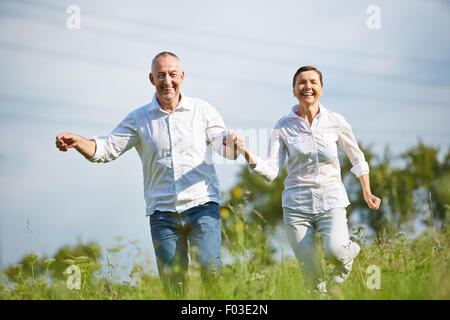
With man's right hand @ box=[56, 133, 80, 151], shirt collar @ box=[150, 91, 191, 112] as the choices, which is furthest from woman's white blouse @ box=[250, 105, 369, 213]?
man's right hand @ box=[56, 133, 80, 151]

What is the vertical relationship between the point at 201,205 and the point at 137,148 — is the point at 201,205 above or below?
below

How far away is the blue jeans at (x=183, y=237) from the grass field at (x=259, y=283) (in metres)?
0.20

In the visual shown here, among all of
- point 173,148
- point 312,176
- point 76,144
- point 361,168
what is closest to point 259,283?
point 312,176

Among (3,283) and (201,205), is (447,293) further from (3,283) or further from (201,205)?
(3,283)

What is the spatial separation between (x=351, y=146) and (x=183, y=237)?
183 centimetres

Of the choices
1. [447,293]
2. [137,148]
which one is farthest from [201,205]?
[447,293]

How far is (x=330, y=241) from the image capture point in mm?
4242

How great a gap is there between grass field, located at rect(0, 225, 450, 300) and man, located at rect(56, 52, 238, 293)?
361 millimetres

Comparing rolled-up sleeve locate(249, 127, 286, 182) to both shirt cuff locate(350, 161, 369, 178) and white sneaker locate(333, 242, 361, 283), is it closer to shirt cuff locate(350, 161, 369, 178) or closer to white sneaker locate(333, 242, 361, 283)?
shirt cuff locate(350, 161, 369, 178)

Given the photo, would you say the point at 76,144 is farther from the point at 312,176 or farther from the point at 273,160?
the point at 312,176

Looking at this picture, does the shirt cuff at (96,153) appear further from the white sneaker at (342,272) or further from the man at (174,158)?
the white sneaker at (342,272)

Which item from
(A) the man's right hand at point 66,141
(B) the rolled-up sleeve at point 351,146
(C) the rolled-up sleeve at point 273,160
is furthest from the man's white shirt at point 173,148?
(B) the rolled-up sleeve at point 351,146

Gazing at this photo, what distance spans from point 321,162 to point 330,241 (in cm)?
72
